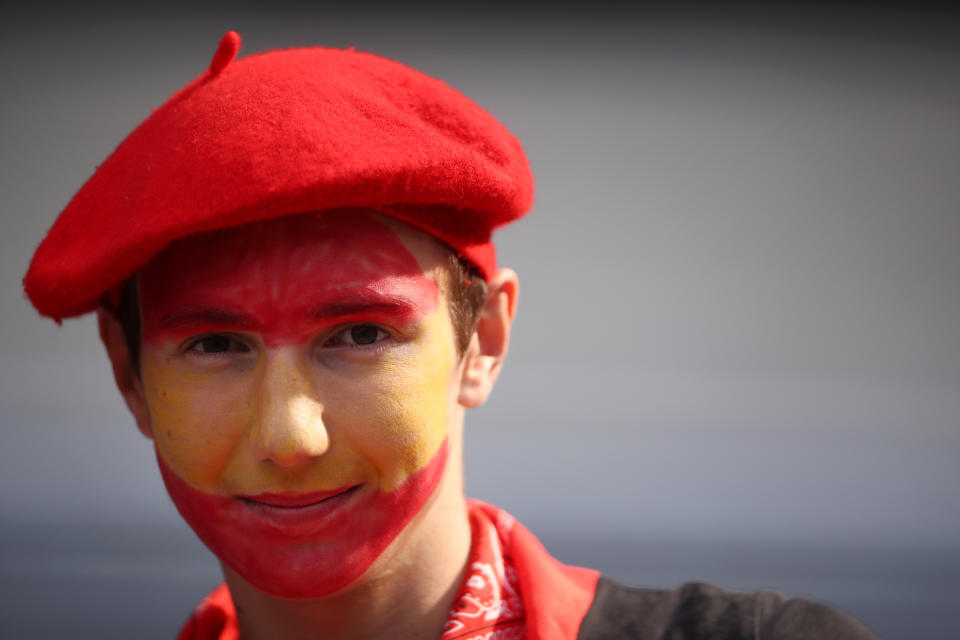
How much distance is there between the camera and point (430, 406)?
140 cm

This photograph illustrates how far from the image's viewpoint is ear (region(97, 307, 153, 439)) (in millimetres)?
1548

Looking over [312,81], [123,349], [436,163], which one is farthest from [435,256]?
[123,349]

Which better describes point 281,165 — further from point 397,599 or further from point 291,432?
point 397,599

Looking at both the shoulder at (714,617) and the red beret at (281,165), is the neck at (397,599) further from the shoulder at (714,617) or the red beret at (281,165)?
the red beret at (281,165)

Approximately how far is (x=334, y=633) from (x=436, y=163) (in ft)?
2.35

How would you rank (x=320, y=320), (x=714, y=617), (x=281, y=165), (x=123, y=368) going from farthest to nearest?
(x=123, y=368) → (x=714, y=617) → (x=320, y=320) → (x=281, y=165)

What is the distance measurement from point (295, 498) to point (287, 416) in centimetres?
14

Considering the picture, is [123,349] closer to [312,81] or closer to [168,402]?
[168,402]

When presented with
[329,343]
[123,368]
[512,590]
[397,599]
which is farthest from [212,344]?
[512,590]

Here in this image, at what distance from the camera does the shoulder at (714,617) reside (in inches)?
56.4

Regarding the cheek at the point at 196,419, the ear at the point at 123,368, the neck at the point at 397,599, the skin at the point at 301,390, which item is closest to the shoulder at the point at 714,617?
the neck at the point at 397,599

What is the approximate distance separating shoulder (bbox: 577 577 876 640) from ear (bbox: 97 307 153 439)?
746 mm

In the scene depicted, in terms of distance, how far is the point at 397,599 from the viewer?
148cm

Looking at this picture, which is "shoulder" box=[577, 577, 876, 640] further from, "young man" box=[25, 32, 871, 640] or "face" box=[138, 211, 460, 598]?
"face" box=[138, 211, 460, 598]
